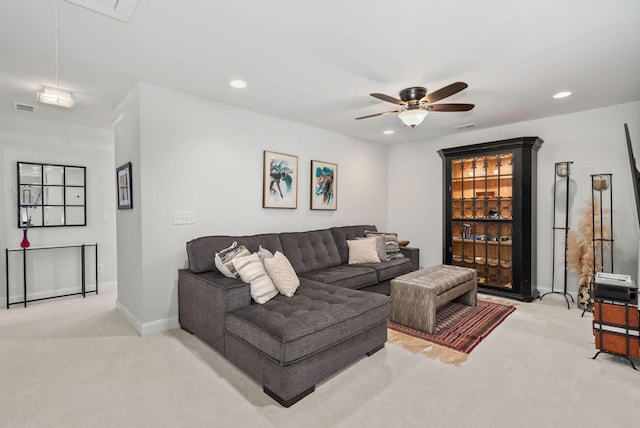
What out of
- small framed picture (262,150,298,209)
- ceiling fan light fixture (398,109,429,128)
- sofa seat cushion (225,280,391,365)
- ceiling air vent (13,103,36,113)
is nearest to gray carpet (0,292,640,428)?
sofa seat cushion (225,280,391,365)

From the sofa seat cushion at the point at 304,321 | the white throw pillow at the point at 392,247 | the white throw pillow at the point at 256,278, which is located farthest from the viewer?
the white throw pillow at the point at 392,247

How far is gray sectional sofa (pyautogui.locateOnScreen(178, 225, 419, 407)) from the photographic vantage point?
198cm

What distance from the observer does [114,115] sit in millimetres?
3979

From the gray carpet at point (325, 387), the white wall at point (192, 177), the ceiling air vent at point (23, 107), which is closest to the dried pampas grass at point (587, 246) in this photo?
the gray carpet at point (325, 387)

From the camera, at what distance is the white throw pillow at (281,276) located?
2.73 meters

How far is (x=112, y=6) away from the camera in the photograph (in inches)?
75.2

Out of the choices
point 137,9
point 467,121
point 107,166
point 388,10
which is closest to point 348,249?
point 467,121

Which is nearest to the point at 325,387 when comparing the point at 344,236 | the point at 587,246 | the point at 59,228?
the point at 344,236

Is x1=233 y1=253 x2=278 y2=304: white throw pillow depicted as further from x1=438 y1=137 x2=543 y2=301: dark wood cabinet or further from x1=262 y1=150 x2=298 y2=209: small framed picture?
x1=438 y1=137 x2=543 y2=301: dark wood cabinet

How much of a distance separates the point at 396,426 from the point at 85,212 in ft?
16.3

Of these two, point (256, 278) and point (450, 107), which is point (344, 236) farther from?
point (450, 107)

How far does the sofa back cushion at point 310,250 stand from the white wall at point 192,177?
1.22 ft

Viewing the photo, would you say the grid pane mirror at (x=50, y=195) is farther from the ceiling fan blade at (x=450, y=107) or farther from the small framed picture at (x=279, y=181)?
the ceiling fan blade at (x=450, y=107)

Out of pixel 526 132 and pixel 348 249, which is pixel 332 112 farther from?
pixel 526 132
